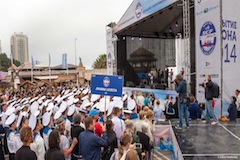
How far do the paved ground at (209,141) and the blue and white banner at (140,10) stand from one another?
7.14 m

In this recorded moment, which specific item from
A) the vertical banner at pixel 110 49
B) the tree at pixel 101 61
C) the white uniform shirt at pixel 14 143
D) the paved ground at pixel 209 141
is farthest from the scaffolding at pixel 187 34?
the tree at pixel 101 61

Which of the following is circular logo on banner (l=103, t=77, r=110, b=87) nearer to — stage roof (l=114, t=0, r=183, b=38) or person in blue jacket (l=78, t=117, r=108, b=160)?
person in blue jacket (l=78, t=117, r=108, b=160)

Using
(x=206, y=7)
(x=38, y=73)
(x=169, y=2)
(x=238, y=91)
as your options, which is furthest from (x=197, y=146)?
(x=38, y=73)

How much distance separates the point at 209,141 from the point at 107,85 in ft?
9.01

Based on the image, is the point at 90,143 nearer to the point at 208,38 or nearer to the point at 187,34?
the point at 208,38

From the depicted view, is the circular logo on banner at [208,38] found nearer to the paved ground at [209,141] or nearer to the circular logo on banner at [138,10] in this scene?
the paved ground at [209,141]

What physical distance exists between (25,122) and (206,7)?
7.84 metres

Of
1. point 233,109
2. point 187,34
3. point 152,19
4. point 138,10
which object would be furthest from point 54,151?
point 152,19

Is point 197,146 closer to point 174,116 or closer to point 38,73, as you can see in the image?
point 174,116

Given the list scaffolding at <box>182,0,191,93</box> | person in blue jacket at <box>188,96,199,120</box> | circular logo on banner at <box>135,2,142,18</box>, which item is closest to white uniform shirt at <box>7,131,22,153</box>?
person in blue jacket at <box>188,96,199,120</box>

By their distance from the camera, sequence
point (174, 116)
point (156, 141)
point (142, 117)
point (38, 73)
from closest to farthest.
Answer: point (142, 117)
point (156, 141)
point (174, 116)
point (38, 73)

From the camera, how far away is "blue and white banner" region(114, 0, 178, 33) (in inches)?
504

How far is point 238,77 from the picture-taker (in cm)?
909

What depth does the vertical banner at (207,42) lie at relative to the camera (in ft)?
29.1
